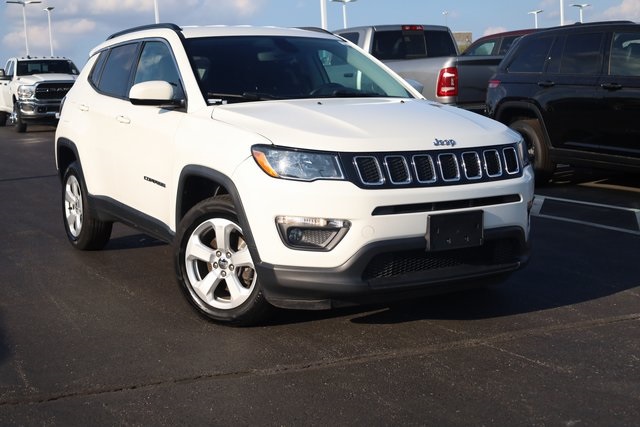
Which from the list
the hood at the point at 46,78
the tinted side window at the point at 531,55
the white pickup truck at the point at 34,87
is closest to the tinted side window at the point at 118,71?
the tinted side window at the point at 531,55

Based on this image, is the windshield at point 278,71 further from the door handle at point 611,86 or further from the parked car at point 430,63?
the parked car at point 430,63

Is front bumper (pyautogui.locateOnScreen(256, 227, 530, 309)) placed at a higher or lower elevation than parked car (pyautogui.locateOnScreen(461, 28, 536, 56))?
higher

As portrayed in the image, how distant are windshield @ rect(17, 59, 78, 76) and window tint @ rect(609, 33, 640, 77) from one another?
1750 centimetres

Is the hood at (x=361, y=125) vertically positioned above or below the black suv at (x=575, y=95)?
above

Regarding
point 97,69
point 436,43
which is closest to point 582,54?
point 97,69

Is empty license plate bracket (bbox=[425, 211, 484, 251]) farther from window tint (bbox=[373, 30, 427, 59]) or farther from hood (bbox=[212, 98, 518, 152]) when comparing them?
window tint (bbox=[373, 30, 427, 59])

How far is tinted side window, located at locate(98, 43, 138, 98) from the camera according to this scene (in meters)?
6.55

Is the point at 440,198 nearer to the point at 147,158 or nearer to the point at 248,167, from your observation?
the point at 248,167

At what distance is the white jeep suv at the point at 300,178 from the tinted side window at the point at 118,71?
0.22 meters

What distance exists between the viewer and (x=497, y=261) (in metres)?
4.96

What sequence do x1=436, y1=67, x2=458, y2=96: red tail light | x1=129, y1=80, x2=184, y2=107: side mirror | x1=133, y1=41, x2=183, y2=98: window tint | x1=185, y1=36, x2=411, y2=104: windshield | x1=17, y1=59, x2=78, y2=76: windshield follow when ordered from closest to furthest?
x1=129, y1=80, x2=184, y2=107: side mirror
x1=185, y1=36, x2=411, y2=104: windshield
x1=133, y1=41, x2=183, y2=98: window tint
x1=436, y1=67, x2=458, y2=96: red tail light
x1=17, y1=59, x2=78, y2=76: windshield

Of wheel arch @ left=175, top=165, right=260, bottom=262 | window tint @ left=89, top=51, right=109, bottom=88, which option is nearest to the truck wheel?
window tint @ left=89, top=51, right=109, bottom=88

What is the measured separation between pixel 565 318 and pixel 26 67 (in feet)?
69.1

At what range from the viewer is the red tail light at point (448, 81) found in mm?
12969
